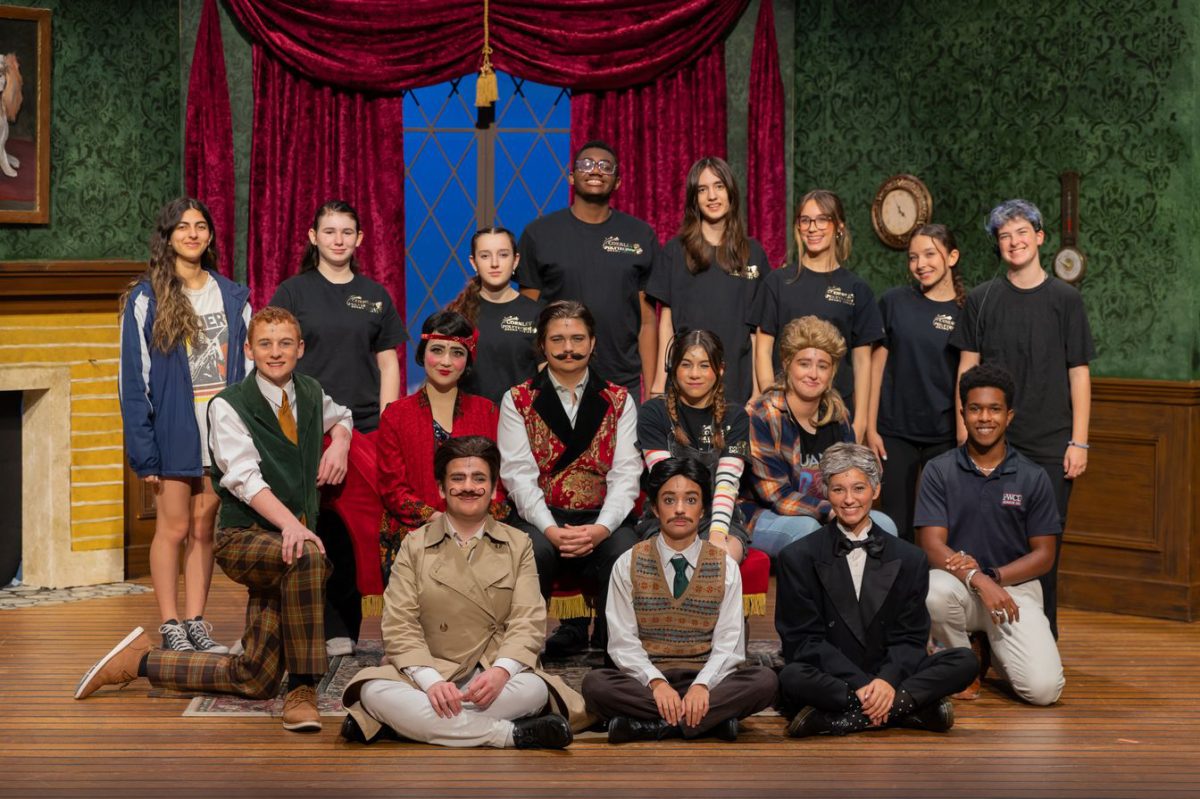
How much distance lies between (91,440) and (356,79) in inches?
75.4

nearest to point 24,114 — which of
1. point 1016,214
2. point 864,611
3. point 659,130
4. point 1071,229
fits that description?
point 659,130

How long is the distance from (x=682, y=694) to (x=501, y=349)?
149cm

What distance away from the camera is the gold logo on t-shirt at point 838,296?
5223 millimetres

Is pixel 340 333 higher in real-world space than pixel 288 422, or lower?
higher

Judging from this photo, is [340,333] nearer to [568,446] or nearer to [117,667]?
[568,446]

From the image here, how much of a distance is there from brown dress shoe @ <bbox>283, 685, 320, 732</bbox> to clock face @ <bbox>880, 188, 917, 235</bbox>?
355cm

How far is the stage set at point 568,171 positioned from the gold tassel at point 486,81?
1 cm

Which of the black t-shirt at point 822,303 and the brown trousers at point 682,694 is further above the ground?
the black t-shirt at point 822,303

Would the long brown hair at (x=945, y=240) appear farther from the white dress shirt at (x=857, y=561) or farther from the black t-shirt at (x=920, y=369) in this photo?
the white dress shirt at (x=857, y=561)

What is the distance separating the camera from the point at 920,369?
5.37 metres

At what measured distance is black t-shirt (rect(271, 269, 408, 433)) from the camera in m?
4.95

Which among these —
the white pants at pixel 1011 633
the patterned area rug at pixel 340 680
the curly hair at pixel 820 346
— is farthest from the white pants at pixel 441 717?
the curly hair at pixel 820 346

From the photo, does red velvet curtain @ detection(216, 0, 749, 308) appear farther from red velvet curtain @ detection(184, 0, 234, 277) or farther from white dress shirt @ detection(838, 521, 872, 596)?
white dress shirt @ detection(838, 521, 872, 596)

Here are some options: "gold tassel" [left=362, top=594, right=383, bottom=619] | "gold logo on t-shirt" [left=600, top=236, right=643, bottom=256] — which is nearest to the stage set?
"gold tassel" [left=362, top=594, right=383, bottom=619]
